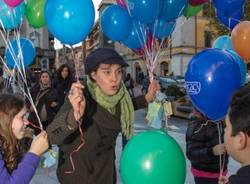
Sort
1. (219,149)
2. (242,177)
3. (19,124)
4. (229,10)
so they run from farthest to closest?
(229,10), (219,149), (19,124), (242,177)

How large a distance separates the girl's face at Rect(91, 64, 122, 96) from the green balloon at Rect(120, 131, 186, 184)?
408 millimetres

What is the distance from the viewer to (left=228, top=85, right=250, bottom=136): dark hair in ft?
6.25

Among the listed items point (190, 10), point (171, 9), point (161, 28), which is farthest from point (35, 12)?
point (190, 10)

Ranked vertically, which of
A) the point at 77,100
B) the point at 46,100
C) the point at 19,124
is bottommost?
the point at 46,100

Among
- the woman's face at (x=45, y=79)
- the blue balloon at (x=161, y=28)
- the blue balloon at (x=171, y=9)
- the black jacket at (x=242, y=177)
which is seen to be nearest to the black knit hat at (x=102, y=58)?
the black jacket at (x=242, y=177)

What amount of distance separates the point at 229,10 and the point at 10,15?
2489mm

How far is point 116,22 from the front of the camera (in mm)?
4508

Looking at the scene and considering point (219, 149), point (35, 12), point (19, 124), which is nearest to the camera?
point (19, 124)

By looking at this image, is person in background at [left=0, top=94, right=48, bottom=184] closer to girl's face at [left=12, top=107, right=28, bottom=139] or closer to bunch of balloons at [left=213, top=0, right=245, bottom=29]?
girl's face at [left=12, top=107, right=28, bottom=139]

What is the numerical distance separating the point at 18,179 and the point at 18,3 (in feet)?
9.60

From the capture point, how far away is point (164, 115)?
13.8ft

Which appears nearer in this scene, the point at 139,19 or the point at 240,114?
the point at 240,114

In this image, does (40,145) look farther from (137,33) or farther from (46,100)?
(46,100)

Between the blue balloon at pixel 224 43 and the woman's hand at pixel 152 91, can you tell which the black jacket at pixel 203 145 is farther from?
the blue balloon at pixel 224 43
